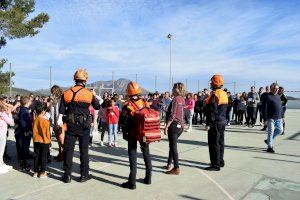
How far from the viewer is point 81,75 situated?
6.75 metres

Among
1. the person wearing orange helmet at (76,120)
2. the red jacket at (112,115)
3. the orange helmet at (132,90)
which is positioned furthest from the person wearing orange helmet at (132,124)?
the red jacket at (112,115)

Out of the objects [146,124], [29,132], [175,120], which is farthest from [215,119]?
[29,132]

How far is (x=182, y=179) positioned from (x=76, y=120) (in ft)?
7.77

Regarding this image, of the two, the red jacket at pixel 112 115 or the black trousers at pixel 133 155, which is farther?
the red jacket at pixel 112 115

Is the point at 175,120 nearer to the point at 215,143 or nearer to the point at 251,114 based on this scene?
the point at 215,143

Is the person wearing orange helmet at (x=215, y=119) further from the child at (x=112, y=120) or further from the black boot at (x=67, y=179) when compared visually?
the child at (x=112, y=120)

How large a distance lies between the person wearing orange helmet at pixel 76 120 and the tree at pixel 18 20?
701 inches

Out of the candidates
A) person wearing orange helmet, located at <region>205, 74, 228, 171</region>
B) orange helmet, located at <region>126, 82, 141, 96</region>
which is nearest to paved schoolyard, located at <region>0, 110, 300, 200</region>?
person wearing orange helmet, located at <region>205, 74, 228, 171</region>

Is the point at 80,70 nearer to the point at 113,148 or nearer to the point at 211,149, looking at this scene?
the point at 211,149

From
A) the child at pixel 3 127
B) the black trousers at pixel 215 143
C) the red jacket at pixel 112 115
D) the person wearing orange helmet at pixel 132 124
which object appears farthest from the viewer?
the red jacket at pixel 112 115

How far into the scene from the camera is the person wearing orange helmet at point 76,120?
658 centimetres

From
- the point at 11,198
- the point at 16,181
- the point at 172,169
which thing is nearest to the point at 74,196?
the point at 11,198

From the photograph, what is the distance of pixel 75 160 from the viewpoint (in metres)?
8.51

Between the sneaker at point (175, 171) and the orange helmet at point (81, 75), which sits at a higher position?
the orange helmet at point (81, 75)
